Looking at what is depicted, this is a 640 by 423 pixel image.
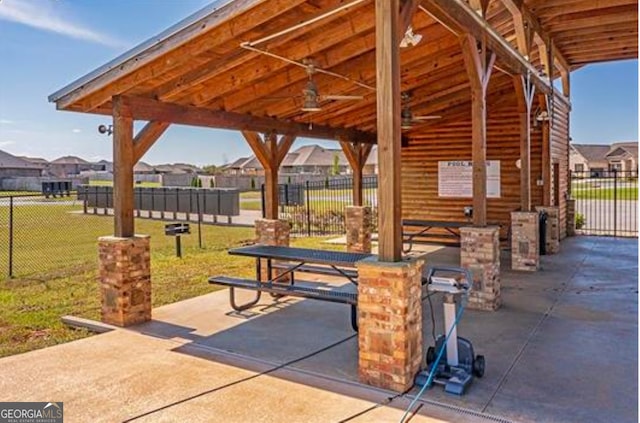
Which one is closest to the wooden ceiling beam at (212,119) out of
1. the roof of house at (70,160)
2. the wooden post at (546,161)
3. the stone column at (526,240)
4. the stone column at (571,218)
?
the stone column at (526,240)

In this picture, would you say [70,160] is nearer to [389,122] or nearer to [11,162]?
[11,162]

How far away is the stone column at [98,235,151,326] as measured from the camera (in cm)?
539

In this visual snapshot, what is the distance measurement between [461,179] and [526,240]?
132 inches

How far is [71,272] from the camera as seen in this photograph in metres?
8.49

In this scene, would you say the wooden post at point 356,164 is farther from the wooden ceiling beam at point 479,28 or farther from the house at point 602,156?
the house at point 602,156

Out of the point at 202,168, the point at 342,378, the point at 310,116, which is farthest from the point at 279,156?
the point at 202,168

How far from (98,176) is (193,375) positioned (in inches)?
1967

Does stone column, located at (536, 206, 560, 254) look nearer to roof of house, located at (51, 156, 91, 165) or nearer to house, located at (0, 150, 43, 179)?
house, located at (0, 150, 43, 179)

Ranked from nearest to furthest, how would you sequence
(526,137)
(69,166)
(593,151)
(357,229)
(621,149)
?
(526,137) → (357,229) → (621,149) → (593,151) → (69,166)

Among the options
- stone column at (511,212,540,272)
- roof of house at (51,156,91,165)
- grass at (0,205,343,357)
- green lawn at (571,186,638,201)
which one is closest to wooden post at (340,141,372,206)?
grass at (0,205,343,357)

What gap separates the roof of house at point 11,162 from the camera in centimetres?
4790

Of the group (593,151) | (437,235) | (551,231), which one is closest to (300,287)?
(437,235)

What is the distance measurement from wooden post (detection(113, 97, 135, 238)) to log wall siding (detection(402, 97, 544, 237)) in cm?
795

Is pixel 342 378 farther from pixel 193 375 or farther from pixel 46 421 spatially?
pixel 46 421
